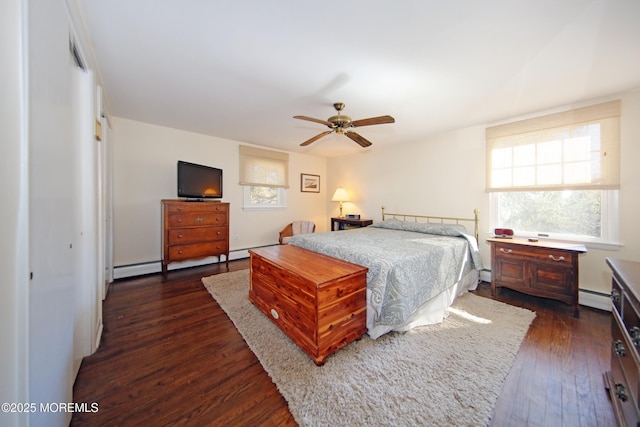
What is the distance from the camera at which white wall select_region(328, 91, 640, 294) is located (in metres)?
2.39

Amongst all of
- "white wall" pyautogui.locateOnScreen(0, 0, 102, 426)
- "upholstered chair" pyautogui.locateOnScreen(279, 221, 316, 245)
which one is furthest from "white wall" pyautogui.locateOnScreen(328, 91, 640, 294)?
"white wall" pyautogui.locateOnScreen(0, 0, 102, 426)

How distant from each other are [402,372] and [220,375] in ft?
4.19

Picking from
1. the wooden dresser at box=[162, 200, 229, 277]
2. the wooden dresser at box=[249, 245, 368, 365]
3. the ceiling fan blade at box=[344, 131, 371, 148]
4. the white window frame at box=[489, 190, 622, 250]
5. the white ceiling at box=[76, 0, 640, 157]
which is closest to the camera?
the white ceiling at box=[76, 0, 640, 157]

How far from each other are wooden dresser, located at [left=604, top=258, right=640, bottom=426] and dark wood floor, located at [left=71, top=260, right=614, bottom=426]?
28cm

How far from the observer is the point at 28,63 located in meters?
0.75

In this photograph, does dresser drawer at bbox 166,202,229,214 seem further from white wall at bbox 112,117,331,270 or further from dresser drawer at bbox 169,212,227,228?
white wall at bbox 112,117,331,270

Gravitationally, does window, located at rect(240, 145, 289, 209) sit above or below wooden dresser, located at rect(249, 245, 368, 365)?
above

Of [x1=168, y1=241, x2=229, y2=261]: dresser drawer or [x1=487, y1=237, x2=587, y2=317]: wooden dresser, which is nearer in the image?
[x1=487, y1=237, x2=587, y2=317]: wooden dresser

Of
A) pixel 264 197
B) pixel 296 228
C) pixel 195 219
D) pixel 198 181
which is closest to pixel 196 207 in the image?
pixel 195 219

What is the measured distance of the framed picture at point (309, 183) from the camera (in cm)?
557

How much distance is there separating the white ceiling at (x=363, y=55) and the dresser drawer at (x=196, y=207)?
1324 millimetres

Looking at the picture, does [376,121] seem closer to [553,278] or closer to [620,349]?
[620,349]

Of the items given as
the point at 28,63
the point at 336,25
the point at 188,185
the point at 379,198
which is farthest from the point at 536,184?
the point at 188,185

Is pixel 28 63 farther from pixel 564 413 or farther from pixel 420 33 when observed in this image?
pixel 564 413
